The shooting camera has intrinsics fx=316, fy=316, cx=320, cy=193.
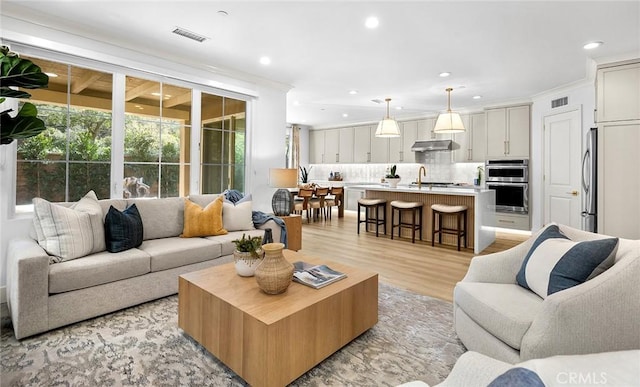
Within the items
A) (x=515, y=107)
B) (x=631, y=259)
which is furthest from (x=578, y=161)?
(x=631, y=259)

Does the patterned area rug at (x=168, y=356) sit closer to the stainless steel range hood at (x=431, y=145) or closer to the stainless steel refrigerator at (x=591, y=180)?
the stainless steel refrigerator at (x=591, y=180)

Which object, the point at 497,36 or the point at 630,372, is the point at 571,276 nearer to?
the point at 630,372

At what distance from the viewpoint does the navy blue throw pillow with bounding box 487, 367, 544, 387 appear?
736 mm

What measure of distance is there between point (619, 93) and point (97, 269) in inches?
239

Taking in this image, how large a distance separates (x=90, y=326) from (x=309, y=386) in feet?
5.97

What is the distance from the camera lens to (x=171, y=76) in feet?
13.8

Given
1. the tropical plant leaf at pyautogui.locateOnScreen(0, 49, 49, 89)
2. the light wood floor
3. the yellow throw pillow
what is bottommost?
the light wood floor

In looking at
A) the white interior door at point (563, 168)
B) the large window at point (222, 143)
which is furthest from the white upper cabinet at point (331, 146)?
the white interior door at point (563, 168)

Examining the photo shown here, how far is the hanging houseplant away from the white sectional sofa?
2.81ft

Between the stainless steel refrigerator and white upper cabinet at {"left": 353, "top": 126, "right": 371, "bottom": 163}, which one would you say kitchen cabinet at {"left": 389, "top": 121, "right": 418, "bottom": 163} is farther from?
the stainless steel refrigerator

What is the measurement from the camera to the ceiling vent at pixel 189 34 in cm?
343

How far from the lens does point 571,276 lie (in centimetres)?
160

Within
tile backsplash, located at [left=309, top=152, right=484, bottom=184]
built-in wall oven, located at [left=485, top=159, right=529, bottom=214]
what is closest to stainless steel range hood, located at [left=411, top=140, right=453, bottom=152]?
tile backsplash, located at [left=309, top=152, right=484, bottom=184]

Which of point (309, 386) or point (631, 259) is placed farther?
point (309, 386)
